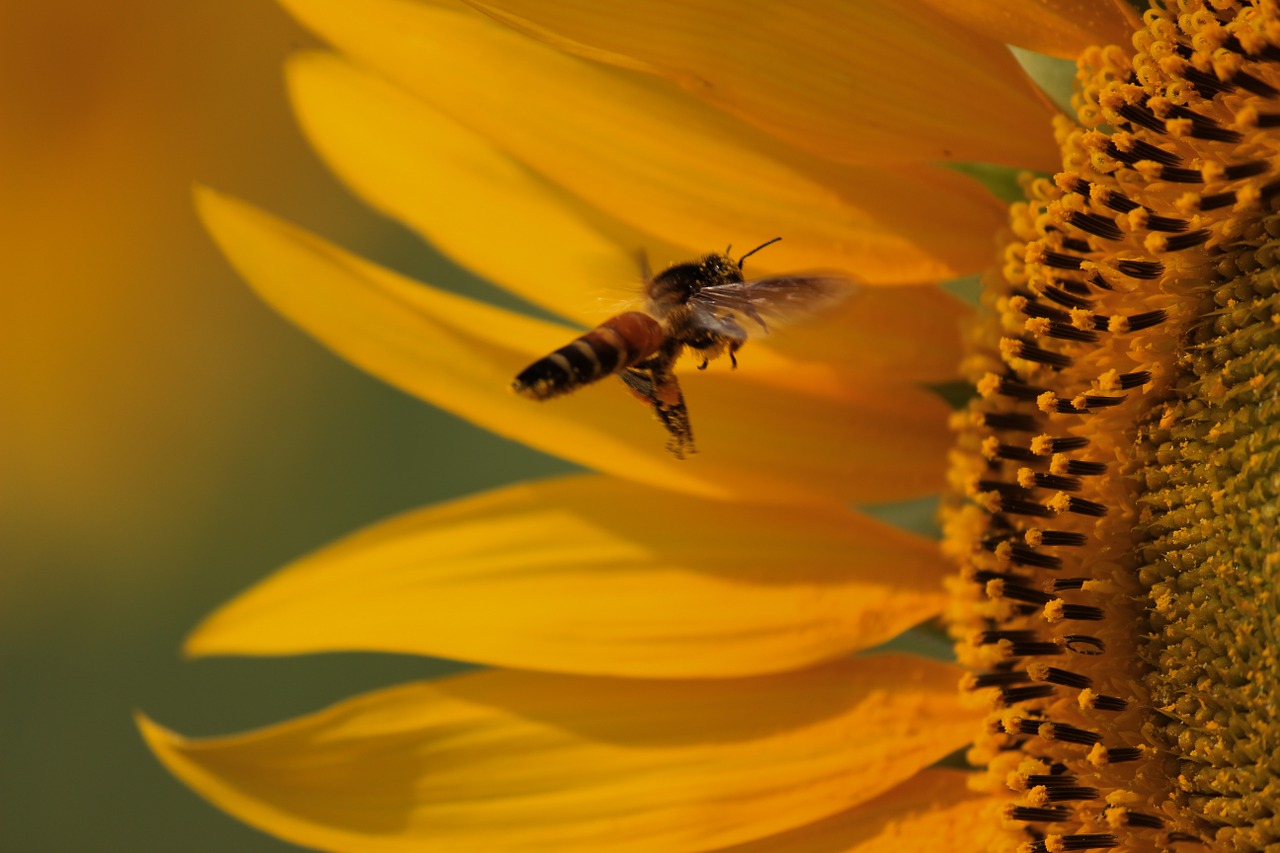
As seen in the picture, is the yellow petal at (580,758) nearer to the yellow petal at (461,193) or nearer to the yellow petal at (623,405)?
the yellow petal at (623,405)

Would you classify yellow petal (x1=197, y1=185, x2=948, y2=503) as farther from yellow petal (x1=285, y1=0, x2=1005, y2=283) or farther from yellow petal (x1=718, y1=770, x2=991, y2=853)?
yellow petal (x1=718, y1=770, x2=991, y2=853)

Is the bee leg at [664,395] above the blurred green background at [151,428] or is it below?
below

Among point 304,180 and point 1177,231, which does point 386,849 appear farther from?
point 304,180

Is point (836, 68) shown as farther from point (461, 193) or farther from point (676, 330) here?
point (461, 193)

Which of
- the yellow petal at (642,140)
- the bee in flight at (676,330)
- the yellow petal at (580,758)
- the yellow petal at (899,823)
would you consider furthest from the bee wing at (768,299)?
the yellow petal at (899,823)

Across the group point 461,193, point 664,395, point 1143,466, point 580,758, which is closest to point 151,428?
point 461,193

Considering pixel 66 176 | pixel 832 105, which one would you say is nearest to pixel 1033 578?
pixel 832 105
